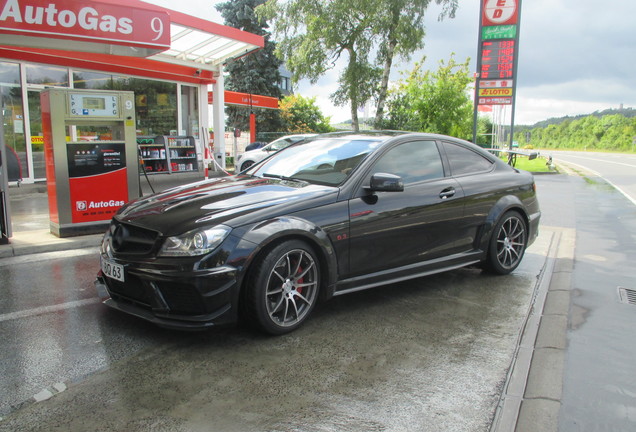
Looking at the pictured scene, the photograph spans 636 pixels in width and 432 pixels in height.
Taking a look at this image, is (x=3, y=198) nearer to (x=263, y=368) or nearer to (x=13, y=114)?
(x=263, y=368)

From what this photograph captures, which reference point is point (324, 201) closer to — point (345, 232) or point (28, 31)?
point (345, 232)

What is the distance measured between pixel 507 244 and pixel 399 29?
17911mm

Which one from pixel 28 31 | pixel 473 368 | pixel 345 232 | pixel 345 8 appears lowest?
pixel 473 368

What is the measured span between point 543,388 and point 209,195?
2.75 metres

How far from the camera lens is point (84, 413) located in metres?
2.64

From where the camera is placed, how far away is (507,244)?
5508mm

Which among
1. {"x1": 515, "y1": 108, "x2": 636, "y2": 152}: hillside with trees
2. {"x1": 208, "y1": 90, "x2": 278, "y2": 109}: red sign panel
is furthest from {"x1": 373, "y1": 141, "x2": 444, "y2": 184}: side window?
{"x1": 515, "y1": 108, "x2": 636, "y2": 152}: hillside with trees

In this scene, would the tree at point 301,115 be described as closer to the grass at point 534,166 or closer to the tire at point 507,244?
the grass at point 534,166

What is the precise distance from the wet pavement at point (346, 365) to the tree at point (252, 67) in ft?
107

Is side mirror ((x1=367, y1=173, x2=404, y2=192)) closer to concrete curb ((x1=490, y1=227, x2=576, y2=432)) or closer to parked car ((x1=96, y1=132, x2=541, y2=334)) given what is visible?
parked car ((x1=96, y1=132, x2=541, y2=334))

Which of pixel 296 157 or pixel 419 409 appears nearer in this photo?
pixel 419 409

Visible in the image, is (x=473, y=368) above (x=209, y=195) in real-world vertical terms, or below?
below

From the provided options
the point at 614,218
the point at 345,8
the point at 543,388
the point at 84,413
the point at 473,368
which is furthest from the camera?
the point at 345,8

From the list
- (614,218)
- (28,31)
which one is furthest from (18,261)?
(614,218)
